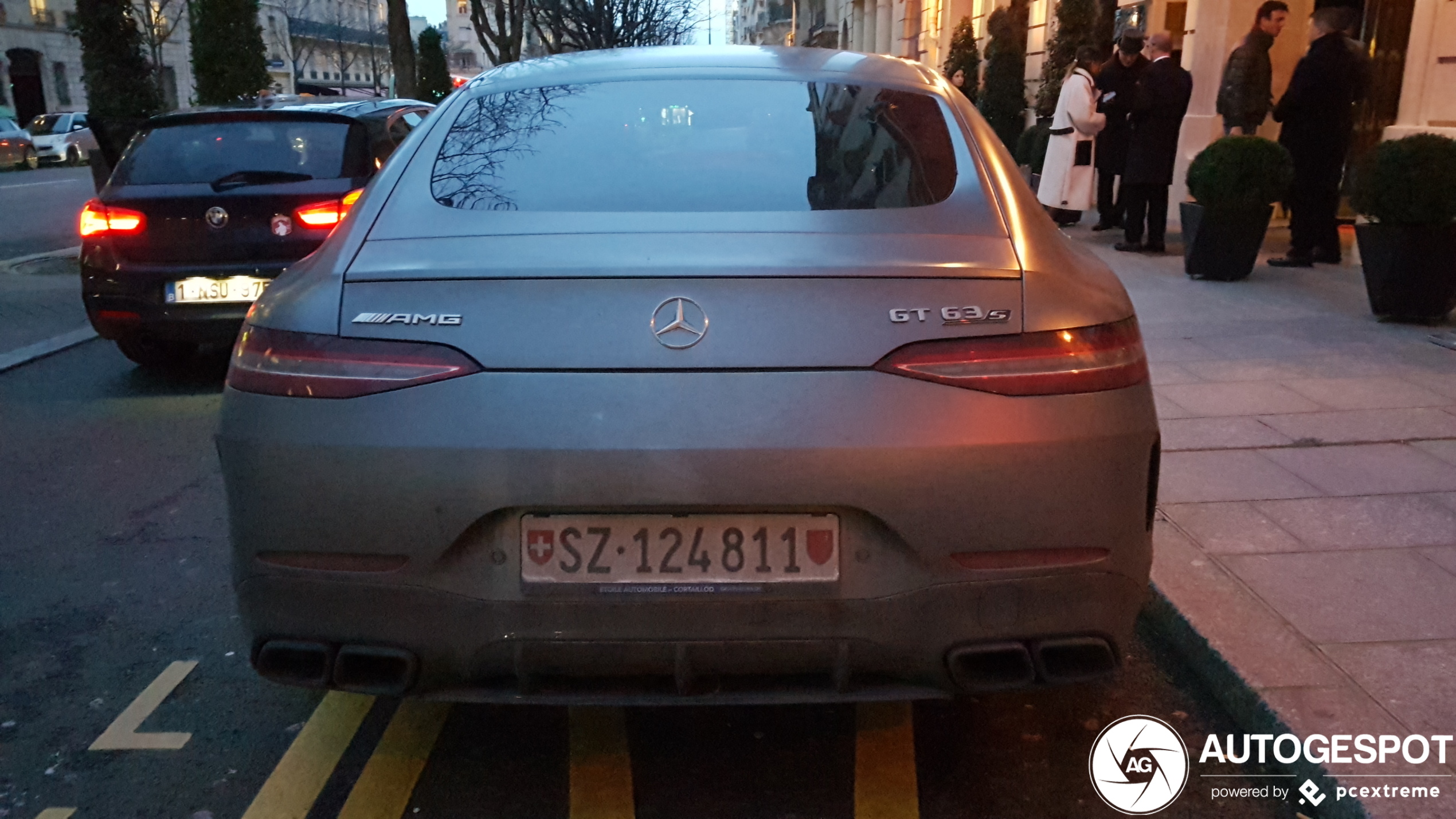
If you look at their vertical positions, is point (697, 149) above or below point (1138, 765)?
above

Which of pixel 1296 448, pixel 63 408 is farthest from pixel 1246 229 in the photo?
pixel 63 408

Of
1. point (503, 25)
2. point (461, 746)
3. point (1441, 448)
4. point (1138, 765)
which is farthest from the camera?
point (503, 25)

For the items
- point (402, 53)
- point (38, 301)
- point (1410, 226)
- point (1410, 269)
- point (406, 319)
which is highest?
point (402, 53)

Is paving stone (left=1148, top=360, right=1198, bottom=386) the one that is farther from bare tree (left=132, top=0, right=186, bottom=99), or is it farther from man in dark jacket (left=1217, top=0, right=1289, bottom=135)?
bare tree (left=132, top=0, right=186, bottom=99)

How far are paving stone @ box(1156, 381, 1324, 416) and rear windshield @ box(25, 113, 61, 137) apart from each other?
4042cm

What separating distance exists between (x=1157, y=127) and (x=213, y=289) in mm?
8029

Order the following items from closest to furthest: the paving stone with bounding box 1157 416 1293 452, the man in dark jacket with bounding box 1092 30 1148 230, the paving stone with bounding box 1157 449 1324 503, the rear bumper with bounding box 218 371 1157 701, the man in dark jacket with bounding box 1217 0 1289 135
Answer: the rear bumper with bounding box 218 371 1157 701, the paving stone with bounding box 1157 449 1324 503, the paving stone with bounding box 1157 416 1293 452, the man in dark jacket with bounding box 1217 0 1289 135, the man in dark jacket with bounding box 1092 30 1148 230

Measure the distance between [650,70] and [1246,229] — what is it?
24.0 ft

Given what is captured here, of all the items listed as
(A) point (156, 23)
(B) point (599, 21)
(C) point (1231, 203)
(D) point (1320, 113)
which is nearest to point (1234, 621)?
(C) point (1231, 203)

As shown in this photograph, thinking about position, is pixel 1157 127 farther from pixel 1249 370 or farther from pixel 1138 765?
pixel 1138 765

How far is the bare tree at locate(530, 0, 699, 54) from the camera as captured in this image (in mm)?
52969

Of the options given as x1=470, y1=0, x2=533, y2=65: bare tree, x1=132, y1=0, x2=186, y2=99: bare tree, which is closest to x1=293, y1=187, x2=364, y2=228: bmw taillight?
x1=470, y1=0, x2=533, y2=65: bare tree

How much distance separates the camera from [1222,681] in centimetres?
321

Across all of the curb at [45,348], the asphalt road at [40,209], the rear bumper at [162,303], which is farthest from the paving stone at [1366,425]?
the asphalt road at [40,209]
